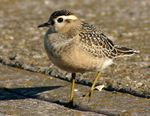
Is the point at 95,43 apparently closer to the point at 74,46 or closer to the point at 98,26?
the point at 74,46

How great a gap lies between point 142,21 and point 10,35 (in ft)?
8.86

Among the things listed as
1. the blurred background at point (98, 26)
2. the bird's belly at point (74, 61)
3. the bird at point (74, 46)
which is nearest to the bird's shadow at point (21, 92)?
the bird at point (74, 46)

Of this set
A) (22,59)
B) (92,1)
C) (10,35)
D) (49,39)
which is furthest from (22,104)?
(92,1)

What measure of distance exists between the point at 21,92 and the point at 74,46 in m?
1.01

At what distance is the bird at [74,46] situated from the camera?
698cm

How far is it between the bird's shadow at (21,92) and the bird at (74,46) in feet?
1.55

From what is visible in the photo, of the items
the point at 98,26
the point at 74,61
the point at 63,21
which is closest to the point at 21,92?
the point at 74,61

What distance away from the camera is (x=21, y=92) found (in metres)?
7.48

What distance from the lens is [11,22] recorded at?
11125 millimetres

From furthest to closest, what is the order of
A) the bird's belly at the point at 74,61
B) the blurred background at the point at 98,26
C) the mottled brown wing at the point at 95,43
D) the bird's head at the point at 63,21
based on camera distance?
the blurred background at the point at 98,26, the bird's head at the point at 63,21, the mottled brown wing at the point at 95,43, the bird's belly at the point at 74,61

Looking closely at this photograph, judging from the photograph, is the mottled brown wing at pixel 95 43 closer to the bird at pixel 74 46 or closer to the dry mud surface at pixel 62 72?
the bird at pixel 74 46

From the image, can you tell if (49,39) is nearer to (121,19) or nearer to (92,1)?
(121,19)

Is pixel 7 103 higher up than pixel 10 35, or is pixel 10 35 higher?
pixel 10 35

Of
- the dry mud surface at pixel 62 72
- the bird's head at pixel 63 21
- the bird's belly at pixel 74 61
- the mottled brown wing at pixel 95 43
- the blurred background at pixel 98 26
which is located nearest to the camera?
the dry mud surface at pixel 62 72
